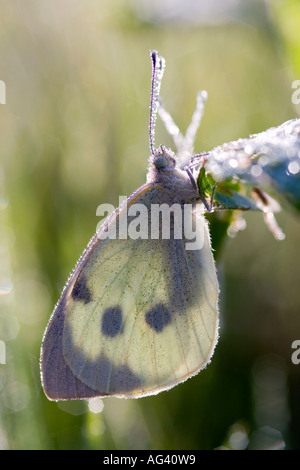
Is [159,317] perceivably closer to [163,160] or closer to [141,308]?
[141,308]

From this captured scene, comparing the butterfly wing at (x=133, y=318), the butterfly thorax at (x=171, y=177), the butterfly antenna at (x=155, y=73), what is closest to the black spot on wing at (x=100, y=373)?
the butterfly wing at (x=133, y=318)

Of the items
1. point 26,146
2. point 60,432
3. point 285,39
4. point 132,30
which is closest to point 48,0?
point 132,30

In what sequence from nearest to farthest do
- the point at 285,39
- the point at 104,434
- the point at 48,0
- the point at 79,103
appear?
1. the point at 285,39
2. the point at 104,434
3. the point at 79,103
4. the point at 48,0

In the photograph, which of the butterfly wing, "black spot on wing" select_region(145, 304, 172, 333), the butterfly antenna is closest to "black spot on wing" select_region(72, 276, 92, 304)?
the butterfly wing

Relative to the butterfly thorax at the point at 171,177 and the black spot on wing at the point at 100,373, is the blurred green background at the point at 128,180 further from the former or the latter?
the butterfly thorax at the point at 171,177

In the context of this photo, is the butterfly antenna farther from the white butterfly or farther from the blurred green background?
the blurred green background

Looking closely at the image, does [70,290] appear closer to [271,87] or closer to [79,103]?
[79,103]
